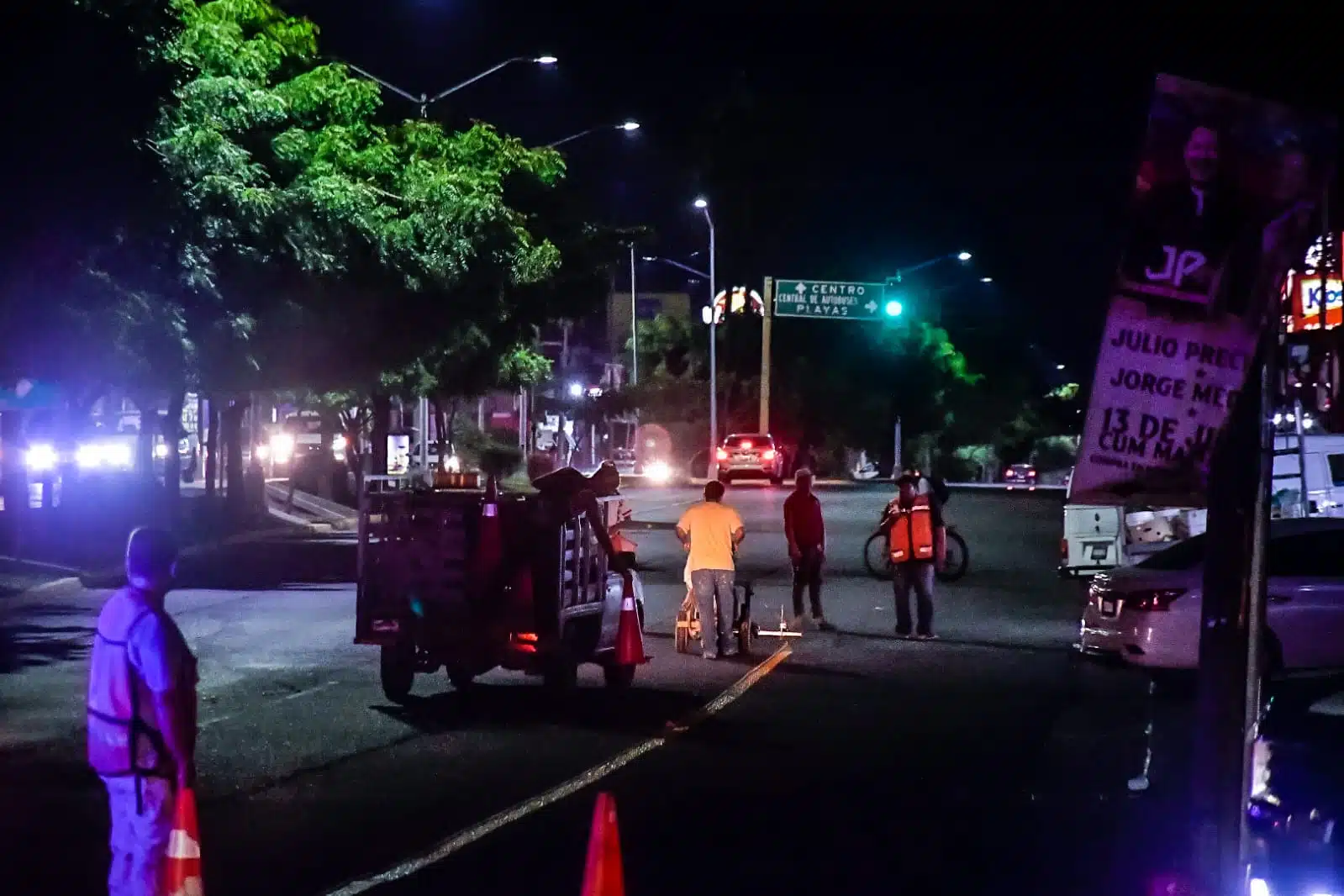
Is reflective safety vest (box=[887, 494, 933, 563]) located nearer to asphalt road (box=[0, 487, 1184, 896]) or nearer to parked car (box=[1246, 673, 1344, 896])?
asphalt road (box=[0, 487, 1184, 896])

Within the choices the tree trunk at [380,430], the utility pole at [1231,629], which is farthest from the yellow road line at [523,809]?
the tree trunk at [380,430]

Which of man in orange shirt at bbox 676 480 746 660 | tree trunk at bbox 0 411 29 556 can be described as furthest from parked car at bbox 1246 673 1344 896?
tree trunk at bbox 0 411 29 556

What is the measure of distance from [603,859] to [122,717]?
1.79m

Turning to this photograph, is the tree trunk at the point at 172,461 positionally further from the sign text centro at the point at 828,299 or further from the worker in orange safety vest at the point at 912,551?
the worker in orange safety vest at the point at 912,551

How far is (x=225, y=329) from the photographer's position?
26109 mm

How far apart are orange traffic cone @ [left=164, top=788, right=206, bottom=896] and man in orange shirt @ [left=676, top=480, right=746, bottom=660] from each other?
10.5 meters

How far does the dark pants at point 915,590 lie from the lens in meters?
18.7

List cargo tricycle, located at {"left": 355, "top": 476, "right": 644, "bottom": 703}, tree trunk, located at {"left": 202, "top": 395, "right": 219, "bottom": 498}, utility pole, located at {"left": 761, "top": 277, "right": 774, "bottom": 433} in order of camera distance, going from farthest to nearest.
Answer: utility pole, located at {"left": 761, "top": 277, "right": 774, "bottom": 433}
tree trunk, located at {"left": 202, "top": 395, "right": 219, "bottom": 498}
cargo tricycle, located at {"left": 355, "top": 476, "right": 644, "bottom": 703}

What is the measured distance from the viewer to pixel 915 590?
18.8 metres

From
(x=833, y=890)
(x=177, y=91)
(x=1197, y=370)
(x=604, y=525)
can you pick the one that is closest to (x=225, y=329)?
(x=177, y=91)

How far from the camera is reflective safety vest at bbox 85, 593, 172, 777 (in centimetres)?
655

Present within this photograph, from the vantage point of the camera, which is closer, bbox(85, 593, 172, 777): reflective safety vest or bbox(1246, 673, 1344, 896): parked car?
bbox(1246, 673, 1344, 896): parked car

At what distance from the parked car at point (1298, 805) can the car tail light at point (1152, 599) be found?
28.3 ft

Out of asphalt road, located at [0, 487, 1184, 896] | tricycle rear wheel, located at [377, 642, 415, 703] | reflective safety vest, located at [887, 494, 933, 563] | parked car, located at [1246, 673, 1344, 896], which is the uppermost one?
reflective safety vest, located at [887, 494, 933, 563]
